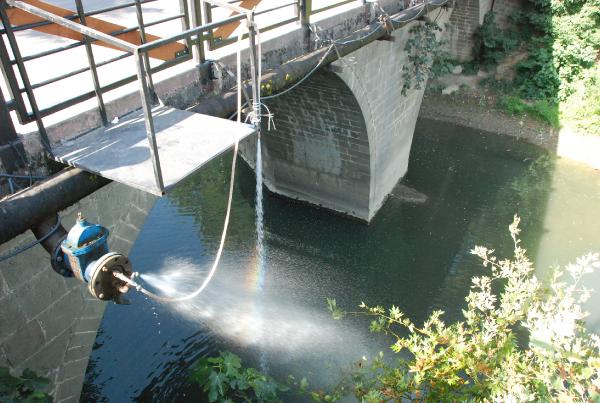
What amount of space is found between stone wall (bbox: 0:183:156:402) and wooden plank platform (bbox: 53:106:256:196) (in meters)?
Answer: 0.57

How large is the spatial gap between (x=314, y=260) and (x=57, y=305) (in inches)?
261

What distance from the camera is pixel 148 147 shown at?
3564 mm

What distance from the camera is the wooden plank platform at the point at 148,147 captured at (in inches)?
126

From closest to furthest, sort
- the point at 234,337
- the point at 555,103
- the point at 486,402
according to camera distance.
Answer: the point at 486,402 < the point at 234,337 < the point at 555,103

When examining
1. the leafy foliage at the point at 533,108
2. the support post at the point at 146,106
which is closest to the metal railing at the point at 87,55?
the support post at the point at 146,106

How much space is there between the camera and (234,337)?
8.12 metres

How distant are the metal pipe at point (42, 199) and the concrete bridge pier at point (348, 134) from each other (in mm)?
5201

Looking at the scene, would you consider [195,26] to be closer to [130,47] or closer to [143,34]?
[143,34]

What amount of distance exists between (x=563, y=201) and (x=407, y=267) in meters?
5.48

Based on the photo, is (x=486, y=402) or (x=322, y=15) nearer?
(x=486, y=402)

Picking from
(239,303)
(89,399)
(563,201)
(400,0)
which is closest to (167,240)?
(239,303)

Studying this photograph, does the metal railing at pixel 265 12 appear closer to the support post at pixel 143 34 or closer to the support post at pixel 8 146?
the support post at pixel 143 34

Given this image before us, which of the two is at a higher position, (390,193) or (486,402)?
(486,402)

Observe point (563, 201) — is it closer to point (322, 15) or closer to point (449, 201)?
point (449, 201)
